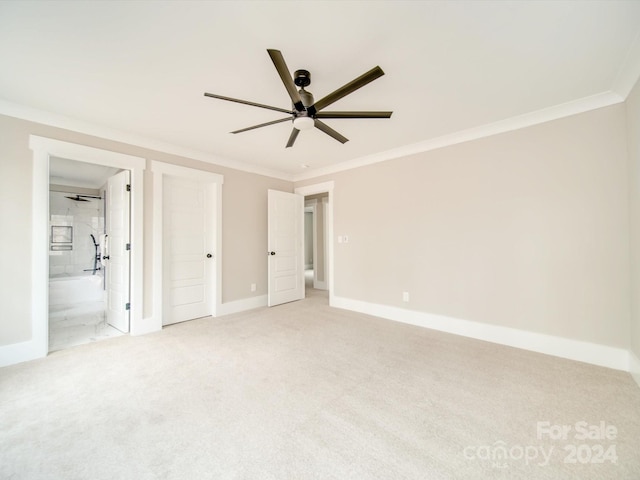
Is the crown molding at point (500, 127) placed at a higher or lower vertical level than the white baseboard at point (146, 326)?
higher

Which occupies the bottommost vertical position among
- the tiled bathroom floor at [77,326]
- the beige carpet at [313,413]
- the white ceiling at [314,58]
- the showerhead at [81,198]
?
the beige carpet at [313,413]

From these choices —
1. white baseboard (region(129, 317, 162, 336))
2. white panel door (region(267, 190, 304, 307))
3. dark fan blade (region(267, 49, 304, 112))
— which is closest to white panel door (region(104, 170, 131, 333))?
white baseboard (region(129, 317, 162, 336))

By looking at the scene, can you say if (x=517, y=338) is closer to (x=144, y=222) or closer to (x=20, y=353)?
(x=144, y=222)

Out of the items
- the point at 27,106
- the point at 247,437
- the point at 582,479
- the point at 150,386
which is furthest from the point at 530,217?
the point at 27,106

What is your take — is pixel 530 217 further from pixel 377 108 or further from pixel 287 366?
pixel 287 366

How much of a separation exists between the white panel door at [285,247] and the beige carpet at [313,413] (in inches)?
76.3

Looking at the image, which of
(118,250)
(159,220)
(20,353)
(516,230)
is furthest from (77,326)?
(516,230)

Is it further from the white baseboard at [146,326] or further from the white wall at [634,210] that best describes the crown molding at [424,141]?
the white baseboard at [146,326]

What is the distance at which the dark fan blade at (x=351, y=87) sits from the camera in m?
1.55

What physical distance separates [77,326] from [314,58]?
4614 millimetres

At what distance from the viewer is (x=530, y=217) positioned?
9.62ft

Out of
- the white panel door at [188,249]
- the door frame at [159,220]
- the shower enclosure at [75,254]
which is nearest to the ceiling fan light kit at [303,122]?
the door frame at [159,220]

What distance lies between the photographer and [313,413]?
1.86 meters

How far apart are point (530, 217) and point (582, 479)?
2396 mm
